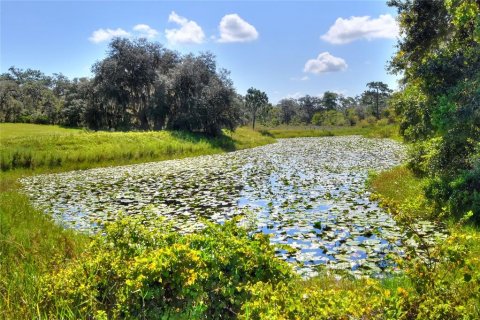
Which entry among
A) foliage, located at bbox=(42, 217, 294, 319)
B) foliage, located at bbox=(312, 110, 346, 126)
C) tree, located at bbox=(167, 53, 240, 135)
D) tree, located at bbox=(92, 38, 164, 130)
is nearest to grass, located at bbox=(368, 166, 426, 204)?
foliage, located at bbox=(42, 217, 294, 319)

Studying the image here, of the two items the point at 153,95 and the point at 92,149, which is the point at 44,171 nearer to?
the point at 92,149

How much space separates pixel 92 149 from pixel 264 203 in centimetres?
1923

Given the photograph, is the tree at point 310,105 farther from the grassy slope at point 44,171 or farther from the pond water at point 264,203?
the pond water at point 264,203

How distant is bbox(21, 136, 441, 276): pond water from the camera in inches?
355

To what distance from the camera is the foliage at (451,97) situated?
1080 cm

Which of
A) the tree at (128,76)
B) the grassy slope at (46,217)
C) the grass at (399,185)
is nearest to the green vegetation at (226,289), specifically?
the grassy slope at (46,217)

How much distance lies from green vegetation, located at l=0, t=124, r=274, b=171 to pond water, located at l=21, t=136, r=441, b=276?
242 centimetres

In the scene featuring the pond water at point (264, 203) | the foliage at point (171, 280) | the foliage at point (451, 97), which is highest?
the foliage at point (451, 97)

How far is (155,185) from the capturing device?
63.7 feet

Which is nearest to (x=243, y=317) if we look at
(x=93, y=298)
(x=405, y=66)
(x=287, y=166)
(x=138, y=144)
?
(x=93, y=298)

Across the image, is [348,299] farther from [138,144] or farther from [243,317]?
[138,144]

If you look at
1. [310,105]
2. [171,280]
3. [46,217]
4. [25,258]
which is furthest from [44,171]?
[310,105]

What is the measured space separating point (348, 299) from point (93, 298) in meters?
3.05

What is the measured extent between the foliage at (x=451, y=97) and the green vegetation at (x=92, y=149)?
22.0m
